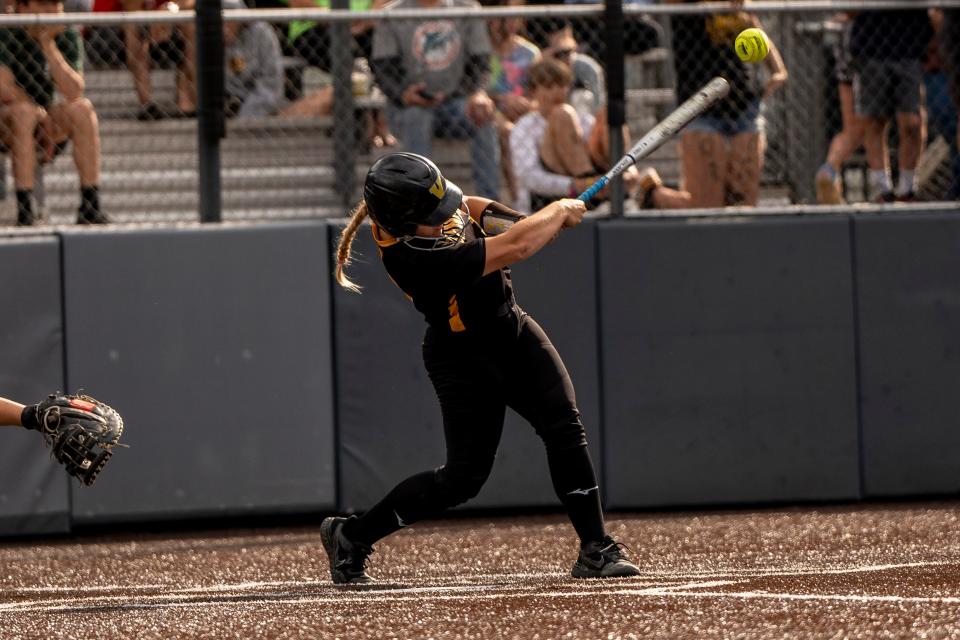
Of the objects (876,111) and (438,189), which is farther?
(876,111)

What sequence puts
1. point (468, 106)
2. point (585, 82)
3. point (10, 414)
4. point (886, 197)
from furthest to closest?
point (585, 82)
point (886, 197)
point (468, 106)
point (10, 414)

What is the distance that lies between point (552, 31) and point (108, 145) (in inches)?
94.8

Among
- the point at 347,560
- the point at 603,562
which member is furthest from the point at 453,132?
the point at 603,562

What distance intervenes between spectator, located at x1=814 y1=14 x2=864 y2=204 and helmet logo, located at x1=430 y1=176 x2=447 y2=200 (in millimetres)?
3656

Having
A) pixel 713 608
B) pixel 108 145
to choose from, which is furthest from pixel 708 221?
pixel 713 608

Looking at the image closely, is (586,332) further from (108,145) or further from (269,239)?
(108,145)

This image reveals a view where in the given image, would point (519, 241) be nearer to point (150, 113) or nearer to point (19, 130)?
point (150, 113)

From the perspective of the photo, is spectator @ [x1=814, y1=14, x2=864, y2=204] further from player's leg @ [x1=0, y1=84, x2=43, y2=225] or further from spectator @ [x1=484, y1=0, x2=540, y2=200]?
player's leg @ [x1=0, y1=84, x2=43, y2=225]

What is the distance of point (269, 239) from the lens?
8.88 m

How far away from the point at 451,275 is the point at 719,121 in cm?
344

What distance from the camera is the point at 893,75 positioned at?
920 centimetres

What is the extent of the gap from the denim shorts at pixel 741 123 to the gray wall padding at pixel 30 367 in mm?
3421

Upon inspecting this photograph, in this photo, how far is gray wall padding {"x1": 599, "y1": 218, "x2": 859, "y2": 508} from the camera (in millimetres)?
9016

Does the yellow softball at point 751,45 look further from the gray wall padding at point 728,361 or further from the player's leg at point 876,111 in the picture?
the player's leg at point 876,111
